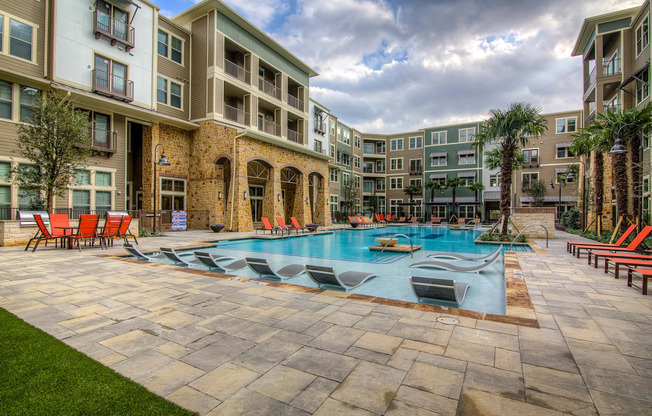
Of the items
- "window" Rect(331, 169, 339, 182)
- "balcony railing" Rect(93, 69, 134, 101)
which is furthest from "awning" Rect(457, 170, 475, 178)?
"balcony railing" Rect(93, 69, 134, 101)

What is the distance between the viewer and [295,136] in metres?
26.3

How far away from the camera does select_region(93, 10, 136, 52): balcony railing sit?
48.5ft

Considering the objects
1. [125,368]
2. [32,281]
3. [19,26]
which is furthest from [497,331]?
[19,26]

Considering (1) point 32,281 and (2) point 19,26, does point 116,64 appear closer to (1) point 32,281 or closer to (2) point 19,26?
(2) point 19,26

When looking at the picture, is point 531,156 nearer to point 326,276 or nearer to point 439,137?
point 439,137

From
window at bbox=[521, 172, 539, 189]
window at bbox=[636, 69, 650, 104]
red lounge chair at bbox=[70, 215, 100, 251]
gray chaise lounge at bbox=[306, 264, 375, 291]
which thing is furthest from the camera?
window at bbox=[521, 172, 539, 189]

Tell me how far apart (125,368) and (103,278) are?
4.09m

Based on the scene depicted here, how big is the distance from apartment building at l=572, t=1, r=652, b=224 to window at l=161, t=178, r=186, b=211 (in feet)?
77.0

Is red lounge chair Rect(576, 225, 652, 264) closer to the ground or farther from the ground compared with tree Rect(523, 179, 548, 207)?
closer to the ground

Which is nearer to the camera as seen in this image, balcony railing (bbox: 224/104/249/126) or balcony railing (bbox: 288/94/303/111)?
balcony railing (bbox: 224/104/249/126)

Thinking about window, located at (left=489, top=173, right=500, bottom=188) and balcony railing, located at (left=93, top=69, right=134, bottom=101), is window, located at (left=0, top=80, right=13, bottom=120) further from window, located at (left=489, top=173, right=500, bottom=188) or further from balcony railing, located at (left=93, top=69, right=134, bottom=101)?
window, located at (left=489, top=173, right=500, bottom=188)

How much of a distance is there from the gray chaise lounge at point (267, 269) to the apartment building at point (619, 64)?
60.3 ft

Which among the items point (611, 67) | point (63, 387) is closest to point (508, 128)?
point (611, 67)

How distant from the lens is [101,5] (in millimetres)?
15156
